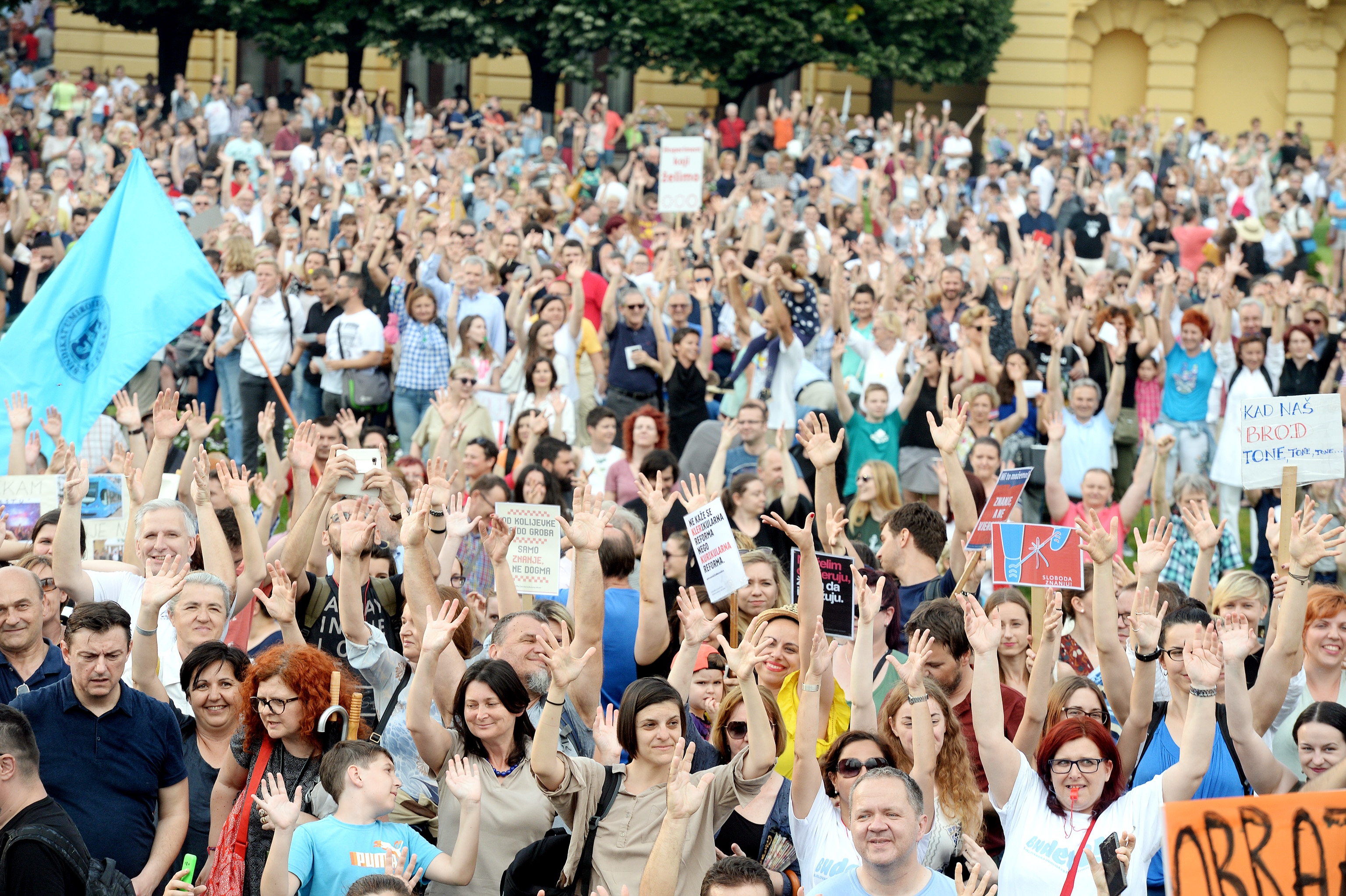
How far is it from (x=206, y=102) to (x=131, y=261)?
56.1 feet

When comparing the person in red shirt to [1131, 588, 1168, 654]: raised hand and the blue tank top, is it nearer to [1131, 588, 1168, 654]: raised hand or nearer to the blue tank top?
[1131, 588, 1168, 654]: raised hand

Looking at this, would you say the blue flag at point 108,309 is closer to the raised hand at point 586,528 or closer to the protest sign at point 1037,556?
the raised hand at point 586,528

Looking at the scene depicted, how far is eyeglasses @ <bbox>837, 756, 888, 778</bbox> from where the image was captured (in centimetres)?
527

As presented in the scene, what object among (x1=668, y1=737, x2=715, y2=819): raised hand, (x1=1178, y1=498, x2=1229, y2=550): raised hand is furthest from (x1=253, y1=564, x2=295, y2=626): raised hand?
(x1=1178, y1=498, x2=1229, y2=550): raised hand

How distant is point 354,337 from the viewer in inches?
513

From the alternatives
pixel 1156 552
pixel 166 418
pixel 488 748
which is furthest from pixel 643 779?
pixel 166 418

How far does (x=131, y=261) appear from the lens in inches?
361

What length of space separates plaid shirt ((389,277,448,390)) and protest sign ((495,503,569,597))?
5.55m

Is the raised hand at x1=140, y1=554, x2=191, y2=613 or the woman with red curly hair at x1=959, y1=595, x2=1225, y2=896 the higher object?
the raised hand at x1=140, y1=554, x2=191, y2=613

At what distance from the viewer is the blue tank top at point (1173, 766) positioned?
17.2 ft

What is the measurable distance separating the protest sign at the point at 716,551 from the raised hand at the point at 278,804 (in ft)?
6.81

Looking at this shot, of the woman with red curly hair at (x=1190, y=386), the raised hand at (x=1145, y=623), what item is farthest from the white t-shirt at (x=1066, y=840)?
the woman with red curly hair at (x=1190, y=386)

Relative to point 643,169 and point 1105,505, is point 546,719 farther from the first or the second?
point 643,169

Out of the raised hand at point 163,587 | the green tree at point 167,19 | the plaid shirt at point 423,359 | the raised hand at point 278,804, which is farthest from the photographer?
the green tree at point 167,19
